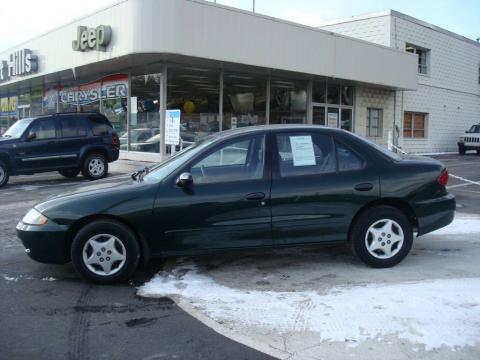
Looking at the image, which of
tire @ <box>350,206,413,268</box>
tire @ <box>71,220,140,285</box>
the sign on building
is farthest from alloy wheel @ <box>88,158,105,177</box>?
tire @ <box>350,206,413,268</box>

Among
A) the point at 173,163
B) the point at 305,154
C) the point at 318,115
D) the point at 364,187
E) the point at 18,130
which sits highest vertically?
the point at 318,115

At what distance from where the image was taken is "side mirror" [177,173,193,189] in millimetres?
5031

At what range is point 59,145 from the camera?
13.1 meters

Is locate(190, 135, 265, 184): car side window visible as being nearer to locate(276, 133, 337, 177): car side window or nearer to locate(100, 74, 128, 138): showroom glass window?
locate(276, 133, 337, 177): car side window

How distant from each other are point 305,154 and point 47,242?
274 centimetres

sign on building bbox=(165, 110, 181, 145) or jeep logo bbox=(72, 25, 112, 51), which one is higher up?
jeep logo bbox=(72, 25, 112, 51)

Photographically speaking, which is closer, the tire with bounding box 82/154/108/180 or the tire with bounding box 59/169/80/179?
the tire with bounding box 82/154/108/180

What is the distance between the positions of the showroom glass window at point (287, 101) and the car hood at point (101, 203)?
14.3 meters

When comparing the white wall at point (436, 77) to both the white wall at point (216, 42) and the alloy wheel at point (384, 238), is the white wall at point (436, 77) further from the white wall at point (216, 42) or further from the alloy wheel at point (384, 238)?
the alloy wheel at point (384, 238)

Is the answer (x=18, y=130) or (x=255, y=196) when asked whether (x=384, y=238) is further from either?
(x=18, y=130)

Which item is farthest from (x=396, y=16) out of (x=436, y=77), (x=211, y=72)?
(x=211, y=72)

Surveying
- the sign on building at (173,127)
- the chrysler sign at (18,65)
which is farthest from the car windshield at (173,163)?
the chrysler sign at (18,65)

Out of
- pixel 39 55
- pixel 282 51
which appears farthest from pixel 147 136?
pixel 39 55

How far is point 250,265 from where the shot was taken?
18.9ft
